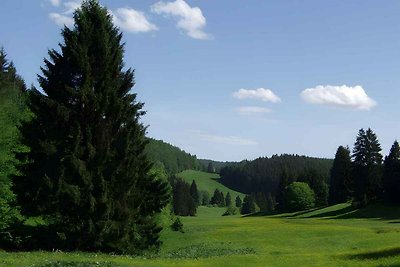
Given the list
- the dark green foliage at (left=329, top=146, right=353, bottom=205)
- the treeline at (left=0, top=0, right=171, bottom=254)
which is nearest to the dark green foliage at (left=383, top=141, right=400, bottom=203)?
the dark green foliage at (left=329, top=146, right=353, bottom=205)

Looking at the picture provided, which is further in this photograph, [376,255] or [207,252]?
[207,252]

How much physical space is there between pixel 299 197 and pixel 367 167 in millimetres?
34005

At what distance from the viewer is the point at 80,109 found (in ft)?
99.7

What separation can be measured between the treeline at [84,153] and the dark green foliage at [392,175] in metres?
74.0

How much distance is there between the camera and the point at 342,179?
123 meters

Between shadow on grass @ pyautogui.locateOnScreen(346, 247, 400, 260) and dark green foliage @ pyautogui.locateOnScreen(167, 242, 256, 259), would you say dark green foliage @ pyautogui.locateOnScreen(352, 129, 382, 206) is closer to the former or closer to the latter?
dark green foliage @ pyautogui.locateOnScreen(167, 242, 256, 259)

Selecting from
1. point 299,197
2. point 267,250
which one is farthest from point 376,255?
point 299,197

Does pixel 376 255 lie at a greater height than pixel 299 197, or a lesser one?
lesser

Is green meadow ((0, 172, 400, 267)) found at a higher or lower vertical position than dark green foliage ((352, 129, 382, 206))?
lower

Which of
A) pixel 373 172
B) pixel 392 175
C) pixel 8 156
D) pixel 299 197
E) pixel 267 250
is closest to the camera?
pixel 8 156

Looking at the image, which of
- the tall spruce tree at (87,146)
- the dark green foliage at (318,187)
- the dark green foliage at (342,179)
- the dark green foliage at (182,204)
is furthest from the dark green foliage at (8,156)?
the dark green foliage at (182,204)

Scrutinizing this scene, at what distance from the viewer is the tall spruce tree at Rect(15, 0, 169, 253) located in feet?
94.9

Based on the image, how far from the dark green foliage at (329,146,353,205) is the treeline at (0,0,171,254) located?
98729mm

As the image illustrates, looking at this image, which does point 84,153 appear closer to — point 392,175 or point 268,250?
point 268,250
